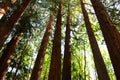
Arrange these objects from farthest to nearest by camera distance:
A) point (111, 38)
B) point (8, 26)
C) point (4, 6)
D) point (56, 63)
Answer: point (56, 63), point (8, 26), point (4, 6), point (111, 38)

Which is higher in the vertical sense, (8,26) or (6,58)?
(8,26)

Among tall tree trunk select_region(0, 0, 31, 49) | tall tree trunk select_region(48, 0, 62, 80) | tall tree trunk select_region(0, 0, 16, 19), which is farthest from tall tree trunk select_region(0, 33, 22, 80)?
tall tree trunk select_region(0, 0, 16, 19)

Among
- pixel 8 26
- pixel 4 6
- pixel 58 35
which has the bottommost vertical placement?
pixel 58 35

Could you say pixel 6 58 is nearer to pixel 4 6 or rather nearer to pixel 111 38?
pixel 4 6

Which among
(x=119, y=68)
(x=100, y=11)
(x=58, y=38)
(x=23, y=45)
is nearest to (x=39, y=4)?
(x=23, y=45)

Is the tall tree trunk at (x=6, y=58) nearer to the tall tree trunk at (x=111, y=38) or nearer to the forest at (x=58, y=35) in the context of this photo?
the forest at (x=58, y=35)

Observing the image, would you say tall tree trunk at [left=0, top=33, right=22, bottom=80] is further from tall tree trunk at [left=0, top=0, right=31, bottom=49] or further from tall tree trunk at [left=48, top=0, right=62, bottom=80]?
tall tree trunk at [left=0, top=0, right=31, bottom=49]

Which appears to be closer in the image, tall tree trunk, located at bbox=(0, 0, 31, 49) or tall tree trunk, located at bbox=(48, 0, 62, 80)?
tall tree trunk, located at bbox=(0, 0, 31, 49)

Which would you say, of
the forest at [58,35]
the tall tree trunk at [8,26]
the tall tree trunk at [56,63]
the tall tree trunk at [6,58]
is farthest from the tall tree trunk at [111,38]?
the tall tree trunk at [6,58]

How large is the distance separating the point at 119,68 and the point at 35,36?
43.5 ft

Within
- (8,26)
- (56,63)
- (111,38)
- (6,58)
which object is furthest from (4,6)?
(111,38)

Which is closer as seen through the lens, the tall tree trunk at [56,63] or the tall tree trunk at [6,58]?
the tall tree trunk at [56,63]

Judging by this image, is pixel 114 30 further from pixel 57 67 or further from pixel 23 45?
pixel 23 45

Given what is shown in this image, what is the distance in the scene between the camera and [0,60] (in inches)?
404
